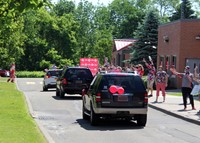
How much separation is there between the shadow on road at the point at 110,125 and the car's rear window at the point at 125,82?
1.17 metres

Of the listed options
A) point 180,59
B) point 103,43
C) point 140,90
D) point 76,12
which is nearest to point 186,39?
point 180,59

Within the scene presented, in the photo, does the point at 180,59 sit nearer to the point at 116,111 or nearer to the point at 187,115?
the point at 187,115

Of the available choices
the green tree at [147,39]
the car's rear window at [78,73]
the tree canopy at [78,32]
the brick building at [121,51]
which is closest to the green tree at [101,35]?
the tree canopy at [78,32]

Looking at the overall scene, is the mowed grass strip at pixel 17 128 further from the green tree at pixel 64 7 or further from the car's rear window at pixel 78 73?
the green tree at pixel 64 7

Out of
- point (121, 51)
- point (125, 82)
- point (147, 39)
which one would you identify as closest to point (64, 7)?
point (121, 51)

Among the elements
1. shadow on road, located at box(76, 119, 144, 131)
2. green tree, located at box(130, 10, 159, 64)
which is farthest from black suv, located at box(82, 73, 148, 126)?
green tree, located at box(130, 10, 159, 64)

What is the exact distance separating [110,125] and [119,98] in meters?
1.16

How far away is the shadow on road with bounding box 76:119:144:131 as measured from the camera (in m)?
14.3

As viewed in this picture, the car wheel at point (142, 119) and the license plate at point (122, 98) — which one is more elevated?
the license plate at point (122, 98)

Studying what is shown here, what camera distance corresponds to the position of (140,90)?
47.6 feet

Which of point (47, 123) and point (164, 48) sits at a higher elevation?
point (164, 48)

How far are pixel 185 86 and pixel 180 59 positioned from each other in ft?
60.2

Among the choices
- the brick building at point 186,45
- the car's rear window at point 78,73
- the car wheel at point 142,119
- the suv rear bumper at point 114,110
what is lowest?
the car wheel at point 142,119

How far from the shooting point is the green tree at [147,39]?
168 feet
